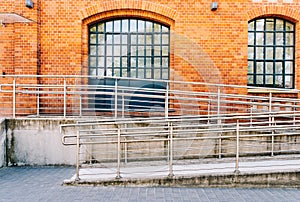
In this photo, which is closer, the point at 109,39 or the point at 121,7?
the point at 121,7

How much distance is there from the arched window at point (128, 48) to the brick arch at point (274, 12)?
273 centimetres

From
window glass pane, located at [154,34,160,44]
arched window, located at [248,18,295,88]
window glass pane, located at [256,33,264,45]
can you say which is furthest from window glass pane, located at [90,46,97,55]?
window glass pane, located at [256,33,264,45]

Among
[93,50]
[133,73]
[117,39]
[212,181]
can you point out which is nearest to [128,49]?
[117,39]

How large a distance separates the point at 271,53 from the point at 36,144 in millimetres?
7733

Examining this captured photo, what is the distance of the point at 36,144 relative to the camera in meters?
8.28

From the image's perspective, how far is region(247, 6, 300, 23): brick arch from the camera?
10086mm

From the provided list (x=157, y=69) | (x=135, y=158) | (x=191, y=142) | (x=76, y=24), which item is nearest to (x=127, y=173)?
(x=135, y=158)

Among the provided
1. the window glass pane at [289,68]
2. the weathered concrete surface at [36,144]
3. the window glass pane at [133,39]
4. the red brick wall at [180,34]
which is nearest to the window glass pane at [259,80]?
the red brick wall at [180,34]

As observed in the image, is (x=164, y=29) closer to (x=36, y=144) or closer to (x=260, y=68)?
(x=260, y=68)

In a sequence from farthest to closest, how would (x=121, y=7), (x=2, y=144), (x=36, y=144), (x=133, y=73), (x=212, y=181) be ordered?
(x=133, y=73), (x=121, y=7), (x=36, y=144), (x=2, y=144), (x=212, y=181)

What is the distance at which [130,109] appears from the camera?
9766 mm

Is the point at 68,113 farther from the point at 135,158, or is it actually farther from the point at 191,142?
the point at 191,142

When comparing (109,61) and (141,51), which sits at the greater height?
(141,51)

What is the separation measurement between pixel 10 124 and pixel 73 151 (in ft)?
5.83
